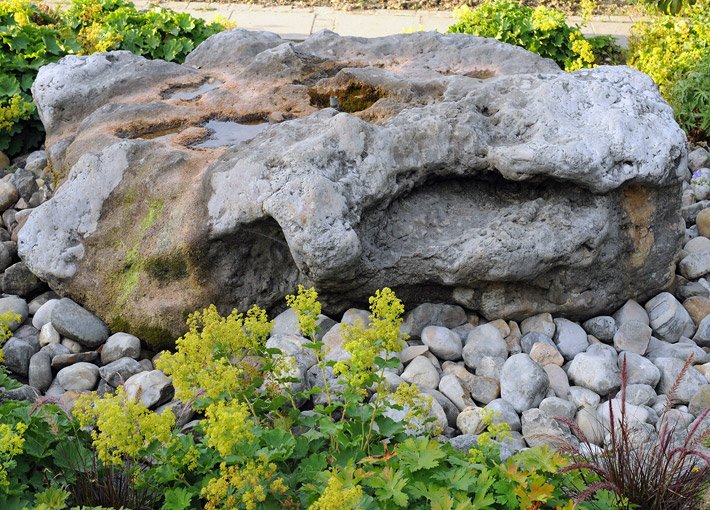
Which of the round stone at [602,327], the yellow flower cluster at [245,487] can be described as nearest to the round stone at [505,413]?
the round stone at [602,327]

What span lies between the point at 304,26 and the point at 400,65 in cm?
386

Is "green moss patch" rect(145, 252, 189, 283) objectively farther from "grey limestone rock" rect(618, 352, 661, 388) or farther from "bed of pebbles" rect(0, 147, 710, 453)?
"grey limestone rock" rect(618, 352, 661, 388)

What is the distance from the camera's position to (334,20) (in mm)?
9562

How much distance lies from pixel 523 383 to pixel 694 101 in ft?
11.5

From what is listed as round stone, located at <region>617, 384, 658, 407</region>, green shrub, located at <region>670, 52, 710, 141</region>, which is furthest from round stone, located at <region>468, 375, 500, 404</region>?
green shrub, located at <region>670, 52, 710, 141</region>

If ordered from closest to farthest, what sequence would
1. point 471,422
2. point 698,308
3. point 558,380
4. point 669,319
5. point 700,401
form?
point 471,422, point 700,401, point 558,380, point 669,319, point 698,308

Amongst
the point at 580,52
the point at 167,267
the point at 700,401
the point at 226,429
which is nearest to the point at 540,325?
the point at 700,401

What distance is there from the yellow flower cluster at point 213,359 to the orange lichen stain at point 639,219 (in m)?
2.12

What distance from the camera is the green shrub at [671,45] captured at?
7.08 metres

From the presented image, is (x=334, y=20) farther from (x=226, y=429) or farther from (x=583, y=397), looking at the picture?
(x=226, y=429)

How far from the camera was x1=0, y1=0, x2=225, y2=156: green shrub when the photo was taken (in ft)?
21.9

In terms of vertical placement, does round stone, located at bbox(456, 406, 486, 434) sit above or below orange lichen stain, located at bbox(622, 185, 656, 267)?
below

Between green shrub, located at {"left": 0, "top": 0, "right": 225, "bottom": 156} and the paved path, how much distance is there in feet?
4.68

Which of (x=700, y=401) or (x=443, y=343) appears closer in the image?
(x=700, y=401)
